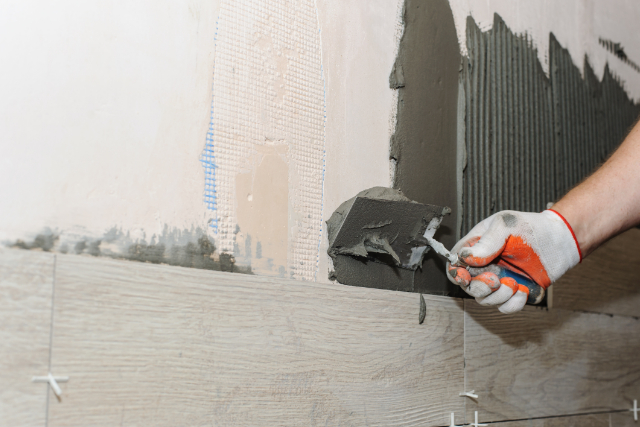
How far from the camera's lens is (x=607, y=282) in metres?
1.86

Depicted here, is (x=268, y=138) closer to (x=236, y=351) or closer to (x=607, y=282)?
(x=236, y=351)

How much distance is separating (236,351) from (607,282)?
153cm

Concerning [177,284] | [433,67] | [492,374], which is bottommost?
[492,374]

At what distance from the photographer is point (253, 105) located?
3.43ft

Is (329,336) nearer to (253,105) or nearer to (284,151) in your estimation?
(284,151)

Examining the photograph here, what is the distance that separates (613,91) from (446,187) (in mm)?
1145

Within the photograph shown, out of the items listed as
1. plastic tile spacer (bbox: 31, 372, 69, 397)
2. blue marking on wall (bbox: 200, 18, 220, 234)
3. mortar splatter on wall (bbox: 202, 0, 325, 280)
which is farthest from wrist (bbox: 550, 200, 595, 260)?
plastic tile spacer (bbox: 31, 372, 69, 397)

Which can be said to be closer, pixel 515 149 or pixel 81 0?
pixel 81 0

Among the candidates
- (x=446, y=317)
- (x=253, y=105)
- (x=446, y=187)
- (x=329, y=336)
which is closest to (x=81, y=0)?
(x=253, y=105)

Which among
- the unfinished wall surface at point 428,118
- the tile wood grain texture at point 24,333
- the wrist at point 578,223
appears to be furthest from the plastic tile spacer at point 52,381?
the wrist at point 578,223

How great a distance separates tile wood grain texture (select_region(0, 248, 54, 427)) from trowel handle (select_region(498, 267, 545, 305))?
987 millimetres

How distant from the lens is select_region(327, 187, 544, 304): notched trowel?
3.71 ft

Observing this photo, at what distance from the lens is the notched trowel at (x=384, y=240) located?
1.13m

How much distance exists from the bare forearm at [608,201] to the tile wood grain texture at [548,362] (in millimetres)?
333
